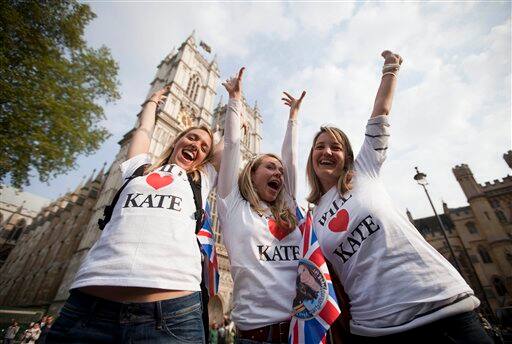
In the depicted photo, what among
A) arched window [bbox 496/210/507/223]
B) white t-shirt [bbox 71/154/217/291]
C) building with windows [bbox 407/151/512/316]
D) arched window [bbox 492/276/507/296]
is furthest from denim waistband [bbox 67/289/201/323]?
arched window [bbox 496/210/507/223]

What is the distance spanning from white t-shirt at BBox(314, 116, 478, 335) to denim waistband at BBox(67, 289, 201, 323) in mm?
1223

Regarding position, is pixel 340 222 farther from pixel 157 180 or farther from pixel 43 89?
pixel 43 89

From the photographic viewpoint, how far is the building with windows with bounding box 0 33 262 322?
18.2 metres

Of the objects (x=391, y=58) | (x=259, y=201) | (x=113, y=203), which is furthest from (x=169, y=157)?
(x=391, y=58)

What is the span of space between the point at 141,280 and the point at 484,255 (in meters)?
35.6

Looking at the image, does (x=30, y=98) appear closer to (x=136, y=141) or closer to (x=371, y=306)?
(x=136, y=141)

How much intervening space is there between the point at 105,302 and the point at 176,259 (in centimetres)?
43

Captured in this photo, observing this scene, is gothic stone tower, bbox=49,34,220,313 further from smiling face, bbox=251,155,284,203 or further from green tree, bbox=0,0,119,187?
smiling face, bbox=251,155,284,203

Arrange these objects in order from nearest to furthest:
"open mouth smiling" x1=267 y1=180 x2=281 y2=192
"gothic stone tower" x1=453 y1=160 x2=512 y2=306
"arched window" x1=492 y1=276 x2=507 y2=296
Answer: "open mouth smiling" x1=267 y1=180 x2=281 y2=192, "arched window" x1=492 y1=276 x2=507 y2=296, "gothic stone tower" x1=453 y1=160 x2=512 y2=306

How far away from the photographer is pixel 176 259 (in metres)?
1.52

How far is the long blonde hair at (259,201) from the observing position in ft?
7.41

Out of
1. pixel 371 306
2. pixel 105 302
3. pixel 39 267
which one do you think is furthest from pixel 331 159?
pixel 39 267

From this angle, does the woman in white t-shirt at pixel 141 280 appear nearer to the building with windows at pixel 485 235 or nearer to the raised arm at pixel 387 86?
the raised arm at pixel 387 86

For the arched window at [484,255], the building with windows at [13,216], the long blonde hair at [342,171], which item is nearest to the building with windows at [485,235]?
the arched window at [484,255]
